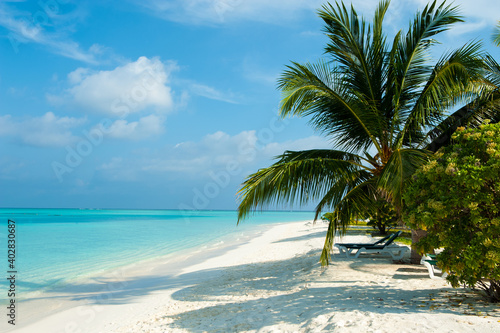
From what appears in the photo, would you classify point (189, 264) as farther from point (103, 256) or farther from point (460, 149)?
point (460, 149)

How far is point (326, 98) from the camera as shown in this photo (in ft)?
27.0

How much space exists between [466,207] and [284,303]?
3167 mm

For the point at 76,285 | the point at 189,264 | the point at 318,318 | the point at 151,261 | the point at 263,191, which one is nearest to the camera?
the point at 318,318

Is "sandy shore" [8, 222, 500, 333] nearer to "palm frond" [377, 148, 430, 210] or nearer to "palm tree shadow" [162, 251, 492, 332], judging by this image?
"palm tree shadow" [162, 251, 492, 332]

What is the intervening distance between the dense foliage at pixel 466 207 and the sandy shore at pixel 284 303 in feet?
2.01

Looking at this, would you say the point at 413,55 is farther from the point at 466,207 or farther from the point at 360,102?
the point at 466,207

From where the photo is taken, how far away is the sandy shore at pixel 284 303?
14.9 feet

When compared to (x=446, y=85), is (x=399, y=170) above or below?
below

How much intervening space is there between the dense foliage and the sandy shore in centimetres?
61

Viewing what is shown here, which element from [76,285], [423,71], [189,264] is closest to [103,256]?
[189,264]

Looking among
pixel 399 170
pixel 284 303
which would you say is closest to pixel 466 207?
pixel 399 170

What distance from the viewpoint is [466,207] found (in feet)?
15.2

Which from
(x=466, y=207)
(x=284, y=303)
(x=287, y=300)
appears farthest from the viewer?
(x=287, y=300)

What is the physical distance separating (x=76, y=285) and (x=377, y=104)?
9.73 metres
